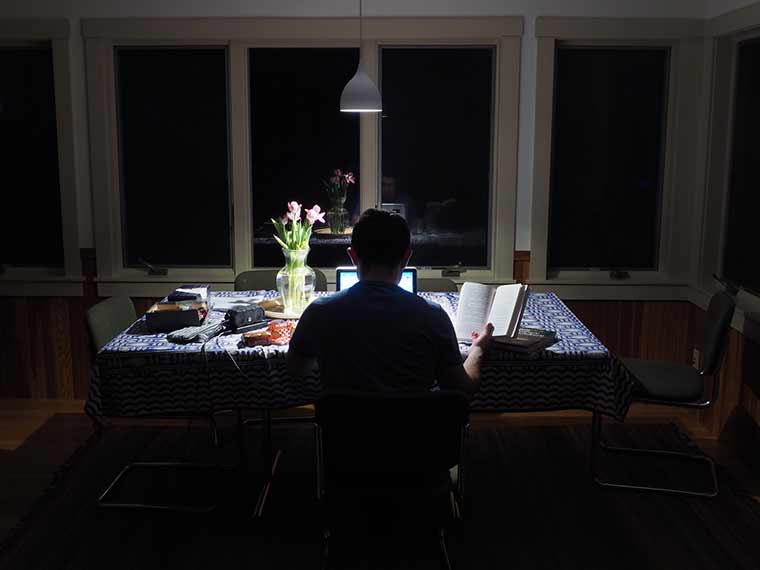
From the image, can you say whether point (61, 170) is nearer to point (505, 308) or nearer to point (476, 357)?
point (505, 308)

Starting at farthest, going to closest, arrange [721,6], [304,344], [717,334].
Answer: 1. [721,6]
2. [717,334]
3. [304,344]

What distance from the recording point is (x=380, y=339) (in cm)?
239

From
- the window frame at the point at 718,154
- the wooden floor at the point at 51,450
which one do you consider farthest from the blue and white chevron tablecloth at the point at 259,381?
the window frame at the point at 718,154

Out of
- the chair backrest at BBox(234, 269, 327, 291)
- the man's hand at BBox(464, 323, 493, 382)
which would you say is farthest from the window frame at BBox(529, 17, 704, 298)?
the man's hand at BBox(464, 323, 493, 382)

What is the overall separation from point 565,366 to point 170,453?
2.09 m

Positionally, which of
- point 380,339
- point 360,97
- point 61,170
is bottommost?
point 380,339

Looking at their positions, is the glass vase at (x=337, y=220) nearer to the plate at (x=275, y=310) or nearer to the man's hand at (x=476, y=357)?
the plate at (x=275, y=310)

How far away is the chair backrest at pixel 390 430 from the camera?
2332 millimetres

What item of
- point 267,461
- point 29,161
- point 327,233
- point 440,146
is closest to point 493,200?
point 440,146

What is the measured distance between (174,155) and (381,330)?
10.1ft

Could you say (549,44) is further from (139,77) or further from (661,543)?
(661,543)

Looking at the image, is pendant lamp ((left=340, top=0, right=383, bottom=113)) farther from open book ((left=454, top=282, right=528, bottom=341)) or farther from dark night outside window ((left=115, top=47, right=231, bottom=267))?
dark night outside window ((left=115, top=47, right=231, bottom=267))

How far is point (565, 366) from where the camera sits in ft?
11.0

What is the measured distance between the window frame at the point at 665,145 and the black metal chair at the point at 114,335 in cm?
228
